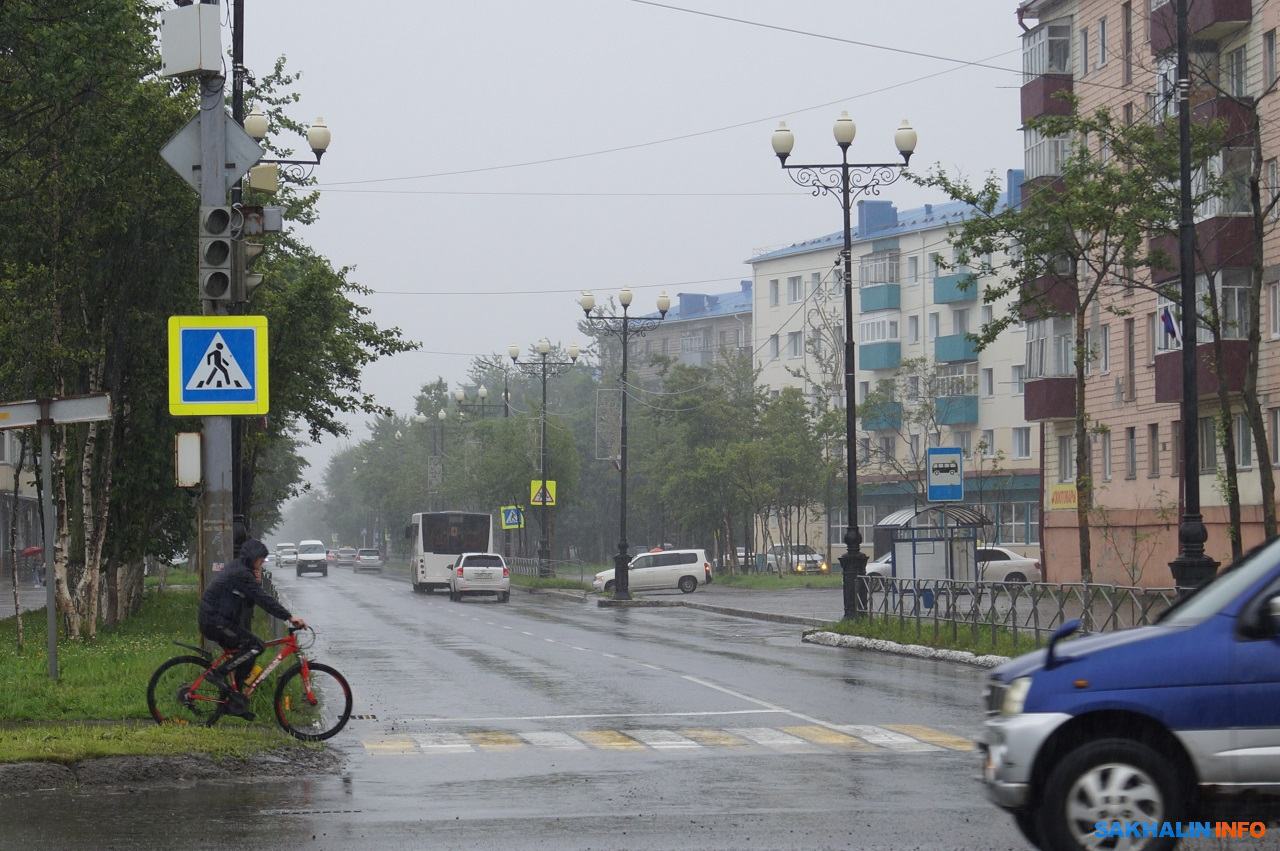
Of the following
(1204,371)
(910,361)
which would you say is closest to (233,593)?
(1204,371)

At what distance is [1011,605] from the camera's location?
24.0 metres

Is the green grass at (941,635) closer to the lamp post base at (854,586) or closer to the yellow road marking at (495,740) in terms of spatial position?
the lamp post base at (854,586)

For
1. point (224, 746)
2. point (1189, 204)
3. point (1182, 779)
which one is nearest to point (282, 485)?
point (1189, 204)

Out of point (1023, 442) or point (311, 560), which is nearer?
point (1023, 442)

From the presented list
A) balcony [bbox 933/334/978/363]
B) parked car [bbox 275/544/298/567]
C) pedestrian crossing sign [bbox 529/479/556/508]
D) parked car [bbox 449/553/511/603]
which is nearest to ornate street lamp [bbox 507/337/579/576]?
pedestrian crossing sign [bbox 529/479/556/508]

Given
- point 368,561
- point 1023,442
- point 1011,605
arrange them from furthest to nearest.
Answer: point 368,561 → point 1023,442 → point 1011,605

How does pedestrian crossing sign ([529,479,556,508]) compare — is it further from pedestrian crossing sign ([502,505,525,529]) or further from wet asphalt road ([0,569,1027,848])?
wet asphalt road ([0,569,1027,848])

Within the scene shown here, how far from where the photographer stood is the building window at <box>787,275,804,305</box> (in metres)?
99.3

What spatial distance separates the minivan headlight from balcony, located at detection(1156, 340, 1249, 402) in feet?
97.9

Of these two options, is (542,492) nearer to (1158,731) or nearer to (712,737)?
(712,737)

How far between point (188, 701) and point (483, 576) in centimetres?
3885

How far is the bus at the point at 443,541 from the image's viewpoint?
60.1 meters

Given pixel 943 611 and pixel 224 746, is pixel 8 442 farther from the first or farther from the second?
pixel 224 746

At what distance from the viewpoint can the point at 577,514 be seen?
105188 millimetres
